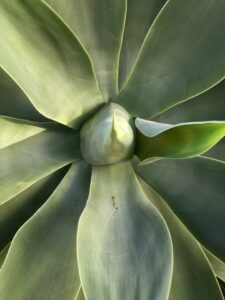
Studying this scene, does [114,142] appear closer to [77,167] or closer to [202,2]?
[77,167]

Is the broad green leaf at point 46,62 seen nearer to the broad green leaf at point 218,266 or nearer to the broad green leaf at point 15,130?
the broad green leaf at point 15,130

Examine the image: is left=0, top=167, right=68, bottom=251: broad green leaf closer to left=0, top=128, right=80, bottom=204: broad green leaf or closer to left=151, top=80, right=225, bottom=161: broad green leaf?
left=0, top=128, right=80, bottom=204: broad green leaf

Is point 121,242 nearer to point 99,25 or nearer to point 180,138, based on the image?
point 180,138

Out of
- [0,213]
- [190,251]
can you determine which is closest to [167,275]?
[190,251]

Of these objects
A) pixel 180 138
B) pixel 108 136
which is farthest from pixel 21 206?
pixel 180 138

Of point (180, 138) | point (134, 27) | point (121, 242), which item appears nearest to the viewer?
point (180, 138)

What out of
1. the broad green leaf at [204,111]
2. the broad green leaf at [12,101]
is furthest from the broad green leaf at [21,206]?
the broad green leaf at [204,111]
